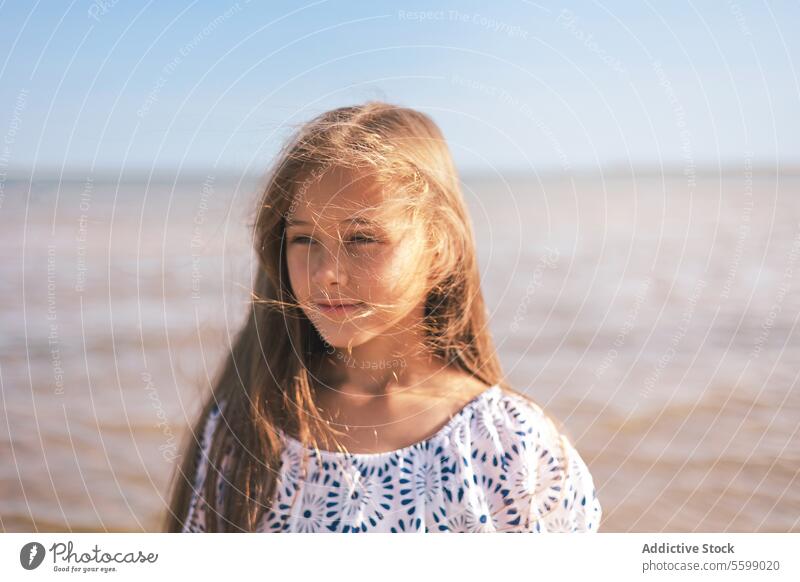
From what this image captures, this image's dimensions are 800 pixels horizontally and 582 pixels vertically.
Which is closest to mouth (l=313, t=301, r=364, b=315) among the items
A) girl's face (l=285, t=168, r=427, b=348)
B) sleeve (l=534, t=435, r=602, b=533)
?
girl's face (l=285, t=168, r=427, b=348)

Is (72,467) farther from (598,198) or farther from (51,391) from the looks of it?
(598,198)

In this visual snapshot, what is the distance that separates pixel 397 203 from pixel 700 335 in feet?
2.80

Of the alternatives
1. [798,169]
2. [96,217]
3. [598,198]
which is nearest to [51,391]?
[96,217]

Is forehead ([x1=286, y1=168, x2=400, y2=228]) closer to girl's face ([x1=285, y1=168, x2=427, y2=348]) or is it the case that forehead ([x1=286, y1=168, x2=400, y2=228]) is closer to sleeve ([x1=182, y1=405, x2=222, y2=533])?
girl's face ([x1=285, y1=168, x2=427, y2=348])

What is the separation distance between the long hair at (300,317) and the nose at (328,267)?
2.4 inches
